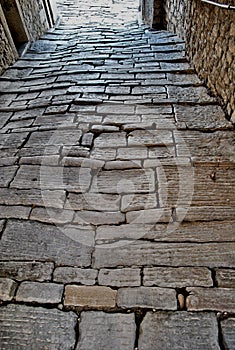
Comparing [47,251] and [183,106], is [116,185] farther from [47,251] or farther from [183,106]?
[183,106]

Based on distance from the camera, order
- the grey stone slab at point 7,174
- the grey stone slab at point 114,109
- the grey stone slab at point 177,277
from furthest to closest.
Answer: the grey stone slab at point 114,109
the grey stone slab at point 7,174
the grey stone slab at point 177,277

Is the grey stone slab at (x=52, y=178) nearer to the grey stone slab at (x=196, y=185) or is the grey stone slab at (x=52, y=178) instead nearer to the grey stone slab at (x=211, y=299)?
the grey stone slab at (x=196, y=185)

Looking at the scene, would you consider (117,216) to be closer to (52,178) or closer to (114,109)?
(52,178)

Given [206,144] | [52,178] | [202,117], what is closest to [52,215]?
[52,178]

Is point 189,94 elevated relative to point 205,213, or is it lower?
lower

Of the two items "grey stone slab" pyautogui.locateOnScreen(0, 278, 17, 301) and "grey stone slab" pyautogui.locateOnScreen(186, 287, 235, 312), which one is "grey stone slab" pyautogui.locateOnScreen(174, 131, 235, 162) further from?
"grey stone slab" pyautogui.locateOnScreen(0, 278, 17, 301)

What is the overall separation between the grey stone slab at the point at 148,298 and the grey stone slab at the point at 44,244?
277 mm

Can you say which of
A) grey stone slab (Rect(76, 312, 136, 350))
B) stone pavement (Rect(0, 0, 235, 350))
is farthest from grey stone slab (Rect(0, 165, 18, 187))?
grey stone slab (Rect(76, 312, 136, 350))

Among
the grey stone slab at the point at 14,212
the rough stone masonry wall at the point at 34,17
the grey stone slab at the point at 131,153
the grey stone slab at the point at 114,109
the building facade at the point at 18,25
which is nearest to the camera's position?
the grey stone slab at the point at 14,212

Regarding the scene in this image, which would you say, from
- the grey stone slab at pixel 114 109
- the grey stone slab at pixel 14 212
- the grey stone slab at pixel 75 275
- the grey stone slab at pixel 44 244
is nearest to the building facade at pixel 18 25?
the grey stone slab at pixel 114 109

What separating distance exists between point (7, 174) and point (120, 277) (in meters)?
1.25

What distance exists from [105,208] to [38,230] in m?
0.44

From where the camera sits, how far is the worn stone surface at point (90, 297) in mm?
1347

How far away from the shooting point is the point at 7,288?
1.42 m
